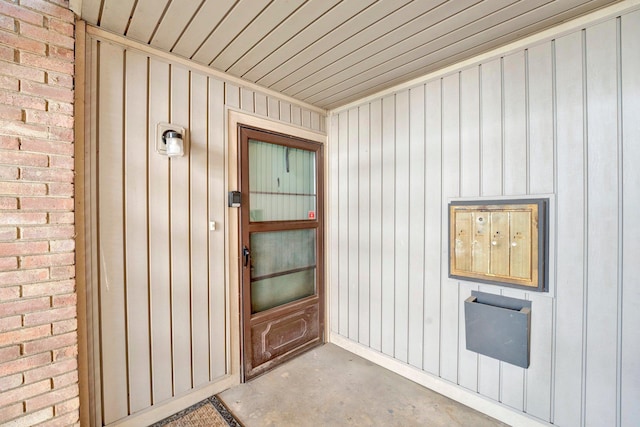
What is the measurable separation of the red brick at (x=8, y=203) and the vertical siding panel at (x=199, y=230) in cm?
90

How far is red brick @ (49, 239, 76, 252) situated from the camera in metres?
1.50

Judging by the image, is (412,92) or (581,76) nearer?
(581,76)

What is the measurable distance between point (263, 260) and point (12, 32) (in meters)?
2.06

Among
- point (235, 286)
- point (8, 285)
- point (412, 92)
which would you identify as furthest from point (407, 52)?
point (8, 285)

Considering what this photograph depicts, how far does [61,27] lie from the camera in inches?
59.8

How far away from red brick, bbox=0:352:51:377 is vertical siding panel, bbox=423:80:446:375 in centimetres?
248

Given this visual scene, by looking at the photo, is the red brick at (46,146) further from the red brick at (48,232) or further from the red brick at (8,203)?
the red brick at (48,232)

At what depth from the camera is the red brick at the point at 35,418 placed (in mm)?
1413

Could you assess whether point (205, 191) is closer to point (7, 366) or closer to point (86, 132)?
point (86, 132)

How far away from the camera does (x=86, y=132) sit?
1.66 meters

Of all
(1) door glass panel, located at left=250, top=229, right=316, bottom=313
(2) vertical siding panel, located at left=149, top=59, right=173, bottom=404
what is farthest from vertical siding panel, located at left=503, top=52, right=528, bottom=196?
(2) vertical siding panel, located at left=149, top=59, right=173, bottom=404

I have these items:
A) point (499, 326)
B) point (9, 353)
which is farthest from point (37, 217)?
point (499, 326)

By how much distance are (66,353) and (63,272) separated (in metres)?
0.45

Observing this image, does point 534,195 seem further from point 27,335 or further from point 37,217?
point 27,335
